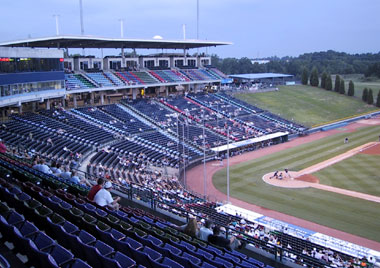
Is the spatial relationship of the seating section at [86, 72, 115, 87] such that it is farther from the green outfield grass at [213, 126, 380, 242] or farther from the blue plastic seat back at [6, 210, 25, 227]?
the blue plastic seat back at [6, 210, 25, 227]

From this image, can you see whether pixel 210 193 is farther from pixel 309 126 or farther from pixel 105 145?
pixel 309 126

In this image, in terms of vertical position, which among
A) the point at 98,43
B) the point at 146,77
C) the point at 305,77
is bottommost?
the point at 305,77

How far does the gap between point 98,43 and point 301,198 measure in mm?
37995

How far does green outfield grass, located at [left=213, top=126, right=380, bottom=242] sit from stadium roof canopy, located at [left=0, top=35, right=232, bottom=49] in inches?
994

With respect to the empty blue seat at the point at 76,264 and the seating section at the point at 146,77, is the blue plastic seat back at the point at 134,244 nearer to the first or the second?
the empty blue seat at the point at 76,264

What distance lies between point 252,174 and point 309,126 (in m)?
29.8

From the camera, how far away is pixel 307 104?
76250mm

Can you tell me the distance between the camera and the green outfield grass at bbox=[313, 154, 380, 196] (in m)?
32.8

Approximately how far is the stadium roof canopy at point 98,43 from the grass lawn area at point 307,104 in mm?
13739

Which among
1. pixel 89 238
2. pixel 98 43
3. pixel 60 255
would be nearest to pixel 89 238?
pixel 89 238

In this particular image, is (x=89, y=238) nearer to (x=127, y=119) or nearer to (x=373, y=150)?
(x=127, y=119)

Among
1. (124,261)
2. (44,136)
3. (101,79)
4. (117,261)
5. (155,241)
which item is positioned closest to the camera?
(117,261)

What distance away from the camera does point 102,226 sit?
29.0 feet

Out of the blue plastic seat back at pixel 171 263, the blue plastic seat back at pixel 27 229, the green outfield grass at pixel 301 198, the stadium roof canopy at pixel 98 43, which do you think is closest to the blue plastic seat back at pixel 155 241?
the blue plastic seat back at pixel 171 263
